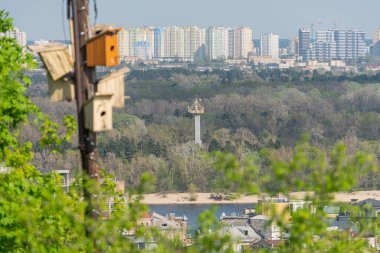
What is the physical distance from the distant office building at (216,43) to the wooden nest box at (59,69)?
138314mm

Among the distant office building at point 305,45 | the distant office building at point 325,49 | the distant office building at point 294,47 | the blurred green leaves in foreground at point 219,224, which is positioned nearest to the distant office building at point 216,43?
the distant office building at point 305,45

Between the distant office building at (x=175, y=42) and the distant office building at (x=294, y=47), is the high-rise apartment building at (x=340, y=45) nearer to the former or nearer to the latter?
the distant office building at (x=294, y=47)

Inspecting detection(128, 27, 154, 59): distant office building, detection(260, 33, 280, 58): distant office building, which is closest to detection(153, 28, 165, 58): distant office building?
detection(128, 27, 154, 59): distant office building

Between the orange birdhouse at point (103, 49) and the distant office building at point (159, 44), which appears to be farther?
the distant office building at point (159, 44)

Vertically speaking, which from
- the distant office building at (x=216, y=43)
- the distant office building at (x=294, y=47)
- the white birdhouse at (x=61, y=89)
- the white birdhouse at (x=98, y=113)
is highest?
the white birdhouse at (x=61, y=89)

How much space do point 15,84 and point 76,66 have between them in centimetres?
178

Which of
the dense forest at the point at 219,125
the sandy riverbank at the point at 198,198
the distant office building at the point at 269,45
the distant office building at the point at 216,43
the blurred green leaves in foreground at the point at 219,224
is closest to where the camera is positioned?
the blurred green leaves in foreground at the point at 219,224

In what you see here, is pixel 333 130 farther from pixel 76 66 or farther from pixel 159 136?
pixel 76 66

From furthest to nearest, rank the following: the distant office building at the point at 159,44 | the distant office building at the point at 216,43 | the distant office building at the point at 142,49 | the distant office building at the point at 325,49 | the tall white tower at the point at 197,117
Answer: the distant office building at the point at 325,49 → the distant office building at the point at 159,44 → the distant office building at the point at 142,49 → the distant office building at the point at 216,43 → the tall white tower at the point at 197,117

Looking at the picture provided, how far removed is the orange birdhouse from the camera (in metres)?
5.05

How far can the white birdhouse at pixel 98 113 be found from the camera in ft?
16.7

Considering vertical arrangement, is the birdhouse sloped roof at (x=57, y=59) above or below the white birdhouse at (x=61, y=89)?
above

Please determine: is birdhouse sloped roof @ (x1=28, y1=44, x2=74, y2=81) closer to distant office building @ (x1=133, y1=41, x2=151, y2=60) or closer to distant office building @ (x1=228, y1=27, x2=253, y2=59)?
distant office building @ (x1=228, y1=27, x2=253, y2=59)

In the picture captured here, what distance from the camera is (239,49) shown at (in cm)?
14675
